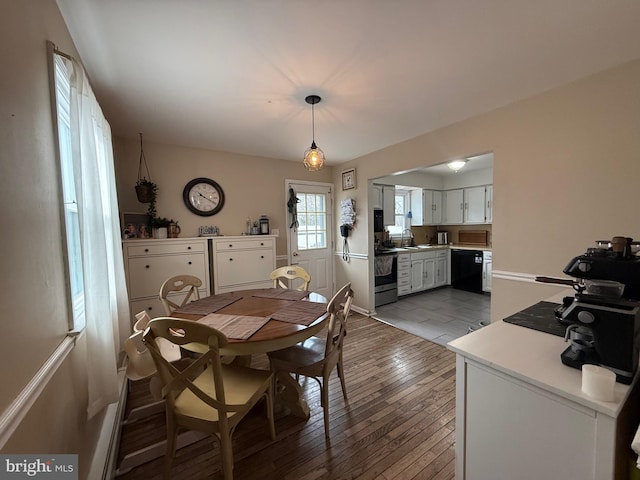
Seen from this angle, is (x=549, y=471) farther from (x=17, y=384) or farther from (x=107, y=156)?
(x=107, y=156)

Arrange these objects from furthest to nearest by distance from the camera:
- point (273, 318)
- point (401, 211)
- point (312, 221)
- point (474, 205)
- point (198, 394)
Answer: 1. point (401, 211)
2. point (474, 205)
3. point (312, 221)
4. point (273, 318)
5. point (198, 394)

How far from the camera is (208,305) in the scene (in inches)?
80.6

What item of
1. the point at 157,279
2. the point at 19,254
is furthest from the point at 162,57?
the point at 157,279

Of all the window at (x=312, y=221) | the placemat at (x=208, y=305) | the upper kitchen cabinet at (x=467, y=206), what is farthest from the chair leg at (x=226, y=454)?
the upper kitchen cabinet at (x=467, y=206)

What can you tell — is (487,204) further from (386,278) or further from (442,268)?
(386,278)

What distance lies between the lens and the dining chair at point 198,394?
46.4 inches

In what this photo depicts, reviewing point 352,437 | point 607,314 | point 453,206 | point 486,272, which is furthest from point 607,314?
point 453,206

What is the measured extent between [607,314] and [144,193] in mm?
3712

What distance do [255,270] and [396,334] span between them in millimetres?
2013

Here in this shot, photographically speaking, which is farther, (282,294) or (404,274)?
(404,274)

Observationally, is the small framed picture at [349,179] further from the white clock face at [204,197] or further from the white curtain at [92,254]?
the white curtain at [92,254]

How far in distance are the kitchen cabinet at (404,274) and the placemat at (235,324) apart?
3.52m

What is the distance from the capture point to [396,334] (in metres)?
3.26

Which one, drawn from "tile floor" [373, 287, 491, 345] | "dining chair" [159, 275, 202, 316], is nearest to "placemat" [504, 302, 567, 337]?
"tile floor" [373, 287, 491, 345]
